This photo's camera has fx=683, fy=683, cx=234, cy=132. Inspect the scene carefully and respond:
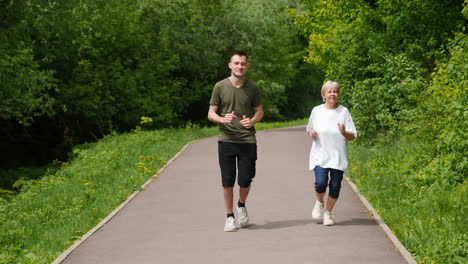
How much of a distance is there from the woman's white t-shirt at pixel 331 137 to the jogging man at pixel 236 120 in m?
0.78

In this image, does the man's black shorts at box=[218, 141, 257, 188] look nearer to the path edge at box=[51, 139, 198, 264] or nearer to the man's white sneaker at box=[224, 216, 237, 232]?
the man's white sneaker at box=[224, 216, 237, 232]

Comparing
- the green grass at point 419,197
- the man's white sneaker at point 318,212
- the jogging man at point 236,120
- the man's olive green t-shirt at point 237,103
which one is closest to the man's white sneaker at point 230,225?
the jogging man at point 236,120

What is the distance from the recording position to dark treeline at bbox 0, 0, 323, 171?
21.6 metres

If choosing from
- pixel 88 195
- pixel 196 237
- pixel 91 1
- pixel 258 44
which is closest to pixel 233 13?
pixel 258 44

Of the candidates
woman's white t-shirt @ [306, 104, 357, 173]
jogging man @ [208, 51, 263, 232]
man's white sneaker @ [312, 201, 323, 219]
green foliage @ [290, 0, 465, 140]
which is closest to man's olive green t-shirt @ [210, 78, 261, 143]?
jogging man @ [208, 51, 263, 232]

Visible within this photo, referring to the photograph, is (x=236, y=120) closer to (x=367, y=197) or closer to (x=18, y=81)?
(x=367, y=197)

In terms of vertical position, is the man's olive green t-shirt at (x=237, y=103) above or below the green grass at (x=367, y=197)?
above

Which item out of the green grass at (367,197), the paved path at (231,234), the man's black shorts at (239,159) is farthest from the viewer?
the man's black shorts at (239,159)

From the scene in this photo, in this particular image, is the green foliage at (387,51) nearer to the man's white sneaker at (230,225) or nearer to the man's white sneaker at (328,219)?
the man's white sneaker at (328,219)

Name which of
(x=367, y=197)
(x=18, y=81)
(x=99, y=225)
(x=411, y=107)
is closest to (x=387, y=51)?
(x=411, y=107)

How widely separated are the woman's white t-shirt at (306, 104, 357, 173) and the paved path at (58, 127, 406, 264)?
814mm

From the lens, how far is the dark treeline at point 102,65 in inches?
851

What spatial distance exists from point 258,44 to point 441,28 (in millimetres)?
23998

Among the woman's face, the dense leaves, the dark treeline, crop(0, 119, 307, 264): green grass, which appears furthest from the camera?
the dark treeline
